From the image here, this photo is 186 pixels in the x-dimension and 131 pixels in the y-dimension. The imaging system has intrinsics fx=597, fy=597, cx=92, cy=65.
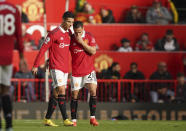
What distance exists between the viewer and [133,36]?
21.6m

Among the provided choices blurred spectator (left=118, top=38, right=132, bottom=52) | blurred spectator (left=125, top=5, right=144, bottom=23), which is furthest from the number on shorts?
blurred spectator (left=125, top=5, right=144, bottom=23)

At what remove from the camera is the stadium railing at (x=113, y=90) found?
18.3 m

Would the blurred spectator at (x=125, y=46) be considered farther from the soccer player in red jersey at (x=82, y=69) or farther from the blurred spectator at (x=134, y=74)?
the soccer player in red jersey at (x=82, y=69)

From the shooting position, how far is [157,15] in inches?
862

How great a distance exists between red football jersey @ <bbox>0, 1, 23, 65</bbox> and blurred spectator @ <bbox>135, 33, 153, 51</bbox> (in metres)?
12.1

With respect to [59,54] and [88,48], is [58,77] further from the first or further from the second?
[88,48]

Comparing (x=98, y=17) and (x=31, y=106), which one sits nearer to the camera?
(x=31, y=106)

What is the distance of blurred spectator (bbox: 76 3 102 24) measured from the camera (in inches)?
850

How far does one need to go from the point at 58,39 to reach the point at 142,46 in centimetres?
850

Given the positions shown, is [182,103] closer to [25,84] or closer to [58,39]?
[25,84]

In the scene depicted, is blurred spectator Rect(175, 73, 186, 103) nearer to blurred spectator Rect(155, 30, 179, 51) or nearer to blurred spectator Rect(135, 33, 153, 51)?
blurred spectator Rect(155, 30, 179, 51)

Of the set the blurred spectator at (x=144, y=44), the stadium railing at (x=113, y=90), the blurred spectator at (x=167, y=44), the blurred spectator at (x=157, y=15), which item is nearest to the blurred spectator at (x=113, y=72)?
the stadium railing at (x=113, y=90)

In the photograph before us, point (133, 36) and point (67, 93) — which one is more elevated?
point (133, 36)

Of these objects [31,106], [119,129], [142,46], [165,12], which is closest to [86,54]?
[119,129]
